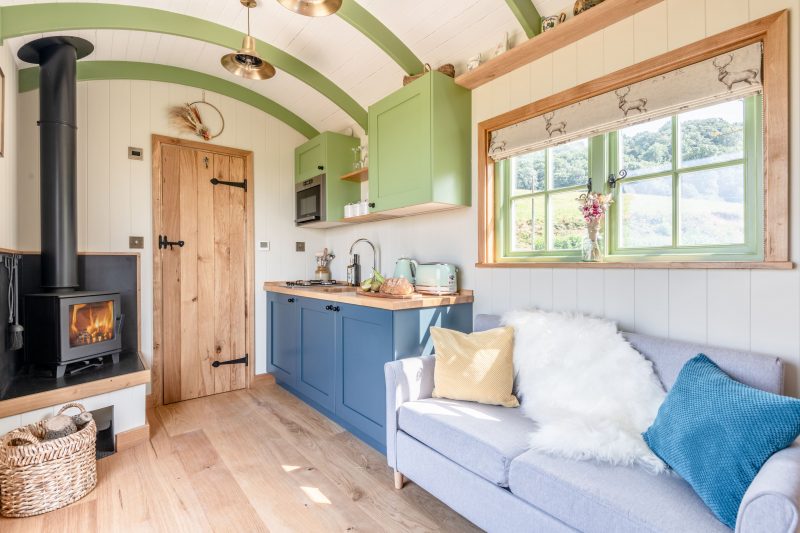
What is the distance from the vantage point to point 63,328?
2.41 metres

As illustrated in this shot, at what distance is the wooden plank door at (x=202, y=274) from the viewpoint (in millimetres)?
3342

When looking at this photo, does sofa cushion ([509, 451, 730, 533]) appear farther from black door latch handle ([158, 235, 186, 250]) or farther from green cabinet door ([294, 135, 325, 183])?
black door latch handle ([158, 235, 186, 250])

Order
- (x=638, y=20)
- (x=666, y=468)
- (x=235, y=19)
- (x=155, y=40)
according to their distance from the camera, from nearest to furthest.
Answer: (x=666, y=468), (x=638, y=20), (x=235, y=19), (x=155, y=40)

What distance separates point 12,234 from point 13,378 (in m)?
0.87

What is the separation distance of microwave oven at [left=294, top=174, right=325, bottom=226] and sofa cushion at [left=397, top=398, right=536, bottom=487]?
215cm

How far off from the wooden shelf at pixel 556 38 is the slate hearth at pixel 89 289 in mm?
2813

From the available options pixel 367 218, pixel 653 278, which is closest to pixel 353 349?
pixel 367 218

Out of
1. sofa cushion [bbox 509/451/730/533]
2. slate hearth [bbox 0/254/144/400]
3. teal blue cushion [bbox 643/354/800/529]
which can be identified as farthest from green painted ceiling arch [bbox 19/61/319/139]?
teal blue cushion [bbox 643/354/800/529]

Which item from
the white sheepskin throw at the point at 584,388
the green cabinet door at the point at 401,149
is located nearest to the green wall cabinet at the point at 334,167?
the green cabinet door at the point at 401,149

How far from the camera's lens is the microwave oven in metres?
3.59

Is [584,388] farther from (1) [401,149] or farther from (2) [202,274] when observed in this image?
(2) [202,274]

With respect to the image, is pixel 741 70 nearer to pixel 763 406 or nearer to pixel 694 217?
pixel 694 217

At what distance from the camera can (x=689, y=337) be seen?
1735 millimetres

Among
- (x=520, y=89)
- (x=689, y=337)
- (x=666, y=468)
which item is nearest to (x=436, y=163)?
(x=520, y=89)
